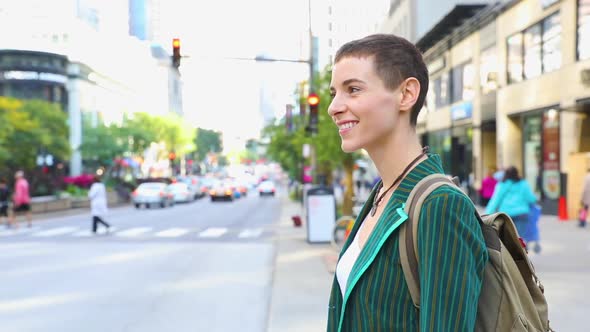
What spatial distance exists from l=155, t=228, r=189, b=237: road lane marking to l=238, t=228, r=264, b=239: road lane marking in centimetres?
183

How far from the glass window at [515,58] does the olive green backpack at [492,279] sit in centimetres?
2651

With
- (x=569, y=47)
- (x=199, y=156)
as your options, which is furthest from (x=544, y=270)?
(x=199, y=156)

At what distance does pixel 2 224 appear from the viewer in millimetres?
24234

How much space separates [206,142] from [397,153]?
447ft

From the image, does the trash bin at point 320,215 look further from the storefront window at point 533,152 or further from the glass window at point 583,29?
the storefront window at point 533,152

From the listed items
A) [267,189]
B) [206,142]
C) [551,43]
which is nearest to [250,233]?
[551,43]

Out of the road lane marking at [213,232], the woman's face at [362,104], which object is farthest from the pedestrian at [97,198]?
the woman's face at [362,104]

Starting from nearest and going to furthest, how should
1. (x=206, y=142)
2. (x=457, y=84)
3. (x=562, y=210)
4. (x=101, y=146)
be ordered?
1. (x=562, y=210)
2. (x=457, y=84)
3. (x=101, y=146)
4. (x=206, y=142)

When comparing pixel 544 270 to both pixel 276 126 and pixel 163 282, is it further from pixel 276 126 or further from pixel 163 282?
pixel 276 126

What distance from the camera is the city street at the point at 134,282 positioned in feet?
25.3

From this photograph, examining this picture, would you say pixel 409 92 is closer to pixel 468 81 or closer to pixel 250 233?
pixel 250 233

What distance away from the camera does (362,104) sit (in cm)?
181

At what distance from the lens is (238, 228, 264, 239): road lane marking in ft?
63.3

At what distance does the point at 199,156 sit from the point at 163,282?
118 meters
